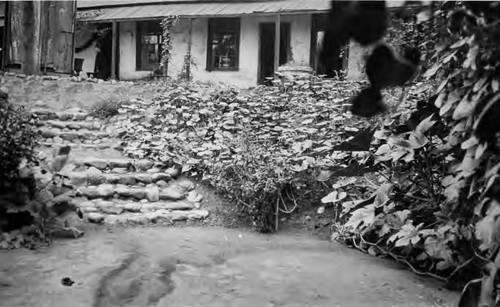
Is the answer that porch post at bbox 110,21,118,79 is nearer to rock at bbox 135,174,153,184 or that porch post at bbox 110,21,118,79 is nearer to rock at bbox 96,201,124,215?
rock at bbox 135,174,153,184

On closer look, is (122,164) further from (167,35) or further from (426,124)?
(167,35)

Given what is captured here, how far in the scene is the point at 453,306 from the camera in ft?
10.6

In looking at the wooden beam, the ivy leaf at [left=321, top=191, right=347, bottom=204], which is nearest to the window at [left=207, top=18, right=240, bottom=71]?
the wooden beam

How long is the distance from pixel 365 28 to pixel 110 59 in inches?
708

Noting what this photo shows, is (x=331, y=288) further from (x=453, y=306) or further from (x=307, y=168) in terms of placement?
(x=307, y=168)

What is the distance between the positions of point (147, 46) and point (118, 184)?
11400 millimetres

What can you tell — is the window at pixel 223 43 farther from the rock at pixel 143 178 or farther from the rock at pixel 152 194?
the rock at pixel 152 194

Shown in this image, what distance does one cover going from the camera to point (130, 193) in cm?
581

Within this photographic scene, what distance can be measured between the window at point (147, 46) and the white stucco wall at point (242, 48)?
49 centimetres

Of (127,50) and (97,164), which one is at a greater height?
(127,50)

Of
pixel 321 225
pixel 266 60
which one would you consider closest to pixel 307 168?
pixel 321 225

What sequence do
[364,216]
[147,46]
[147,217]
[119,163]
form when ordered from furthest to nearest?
[147,46] < [119,163] < [147,217] < [364,216]

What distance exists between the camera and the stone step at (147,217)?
5.10 meters

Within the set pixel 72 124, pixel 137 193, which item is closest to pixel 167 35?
pixel 72 124
